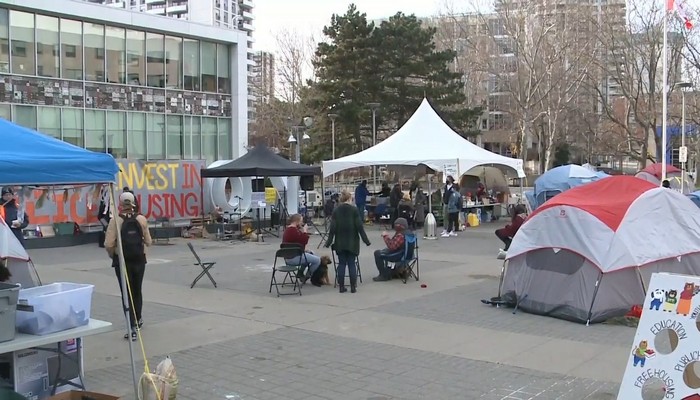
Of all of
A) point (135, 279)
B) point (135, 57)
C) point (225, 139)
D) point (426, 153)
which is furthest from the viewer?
point (225, 139)

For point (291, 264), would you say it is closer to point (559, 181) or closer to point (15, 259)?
point (15, 259)

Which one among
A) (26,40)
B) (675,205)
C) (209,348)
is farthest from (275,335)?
(26,40)

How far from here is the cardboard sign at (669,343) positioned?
16.5 feet

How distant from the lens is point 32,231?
19.2m

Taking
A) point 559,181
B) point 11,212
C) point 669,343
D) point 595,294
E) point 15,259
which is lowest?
point 595,294

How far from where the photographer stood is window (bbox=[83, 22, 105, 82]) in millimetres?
33156

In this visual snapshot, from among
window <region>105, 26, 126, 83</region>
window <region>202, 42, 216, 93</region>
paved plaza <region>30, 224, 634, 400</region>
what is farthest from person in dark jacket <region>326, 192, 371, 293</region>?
window <region>202, 42, 216, 93</region>

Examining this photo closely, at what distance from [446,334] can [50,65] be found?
94.1 ft

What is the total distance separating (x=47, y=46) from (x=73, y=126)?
3792 millimetres

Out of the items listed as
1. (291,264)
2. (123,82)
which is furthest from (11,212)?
(123,82)

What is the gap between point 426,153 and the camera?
906 inches

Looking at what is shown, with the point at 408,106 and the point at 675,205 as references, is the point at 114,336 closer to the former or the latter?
the point at 675,205

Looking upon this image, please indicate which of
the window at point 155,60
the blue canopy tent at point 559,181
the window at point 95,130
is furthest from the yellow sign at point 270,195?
the window at point 155,60

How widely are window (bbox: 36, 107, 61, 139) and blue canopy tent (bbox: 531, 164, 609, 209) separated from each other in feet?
70.2
